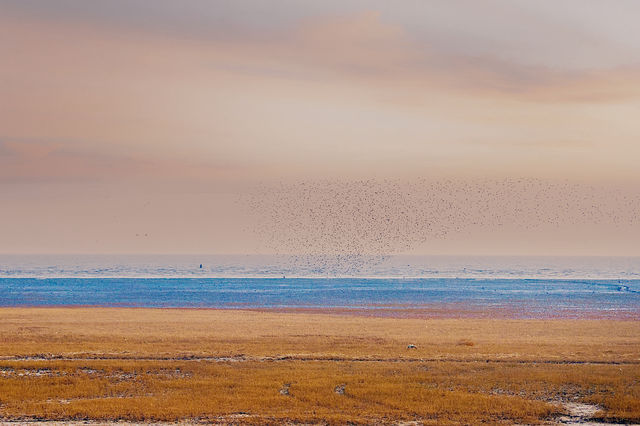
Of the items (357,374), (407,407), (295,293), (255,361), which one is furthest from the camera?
(295,293)

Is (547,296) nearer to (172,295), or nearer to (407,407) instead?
(172,295)

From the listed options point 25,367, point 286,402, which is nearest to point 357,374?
point 286,402

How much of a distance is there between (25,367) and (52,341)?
48.8 ft

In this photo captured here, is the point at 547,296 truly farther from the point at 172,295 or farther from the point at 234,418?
the point at 234,418

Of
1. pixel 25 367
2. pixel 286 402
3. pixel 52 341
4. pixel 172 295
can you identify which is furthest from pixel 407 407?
pixel 172 295

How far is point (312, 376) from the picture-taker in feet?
123

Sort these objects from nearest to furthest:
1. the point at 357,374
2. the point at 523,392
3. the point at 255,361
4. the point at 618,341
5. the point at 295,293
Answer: the point at 523,392 < the point at 357,374 < the point at 255,361 < the point at 618,341 < the point at 295,293

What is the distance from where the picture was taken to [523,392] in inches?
1345

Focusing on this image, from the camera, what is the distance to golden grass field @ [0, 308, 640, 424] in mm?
29641

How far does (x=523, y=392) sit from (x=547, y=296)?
102922 millimetres

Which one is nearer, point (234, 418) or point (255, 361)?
point (234, 418)

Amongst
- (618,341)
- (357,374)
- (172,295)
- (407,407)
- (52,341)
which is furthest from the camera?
(172,295)

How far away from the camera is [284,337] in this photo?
59250 millimetres

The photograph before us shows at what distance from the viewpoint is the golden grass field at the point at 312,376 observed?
2964 centimetres
